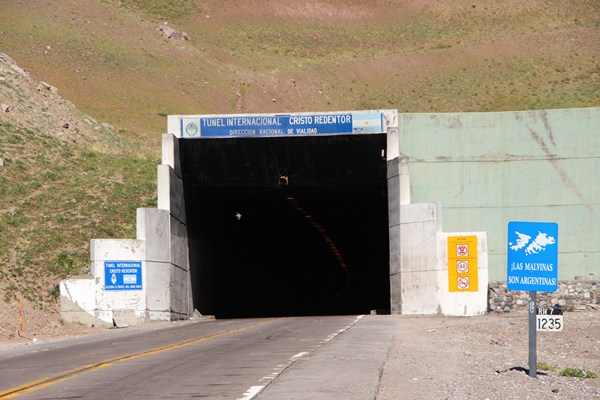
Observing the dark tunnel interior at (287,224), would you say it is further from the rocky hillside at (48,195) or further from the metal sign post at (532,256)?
the metal sign post at (532,256)

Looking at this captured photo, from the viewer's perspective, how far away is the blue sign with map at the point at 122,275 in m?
41.1

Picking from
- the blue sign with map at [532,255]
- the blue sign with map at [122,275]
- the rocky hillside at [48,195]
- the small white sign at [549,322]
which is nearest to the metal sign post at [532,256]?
the blue sign with map at [532,255]

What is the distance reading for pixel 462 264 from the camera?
140 ft

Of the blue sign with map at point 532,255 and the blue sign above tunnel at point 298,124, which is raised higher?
the blue sign above tunnel at point 298,124

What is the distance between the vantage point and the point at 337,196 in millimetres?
54375

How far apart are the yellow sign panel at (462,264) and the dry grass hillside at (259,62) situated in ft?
67.6

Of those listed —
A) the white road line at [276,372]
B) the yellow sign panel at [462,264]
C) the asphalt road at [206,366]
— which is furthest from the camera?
the yellow sign panel at [462,264]

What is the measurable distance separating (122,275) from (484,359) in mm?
21924

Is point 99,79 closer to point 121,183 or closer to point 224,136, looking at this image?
point 121,183

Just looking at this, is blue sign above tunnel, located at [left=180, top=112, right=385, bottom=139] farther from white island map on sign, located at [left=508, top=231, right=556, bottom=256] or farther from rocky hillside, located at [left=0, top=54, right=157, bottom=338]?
white island map on sign, located at [left=508, top=231, right=556, bottom=256]

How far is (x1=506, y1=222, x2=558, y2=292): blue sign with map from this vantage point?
17516 mm

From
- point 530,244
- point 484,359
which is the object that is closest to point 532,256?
point 530,244

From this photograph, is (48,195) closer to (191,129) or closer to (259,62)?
(191,129)

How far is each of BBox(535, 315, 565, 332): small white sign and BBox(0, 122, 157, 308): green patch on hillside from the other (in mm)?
25029
